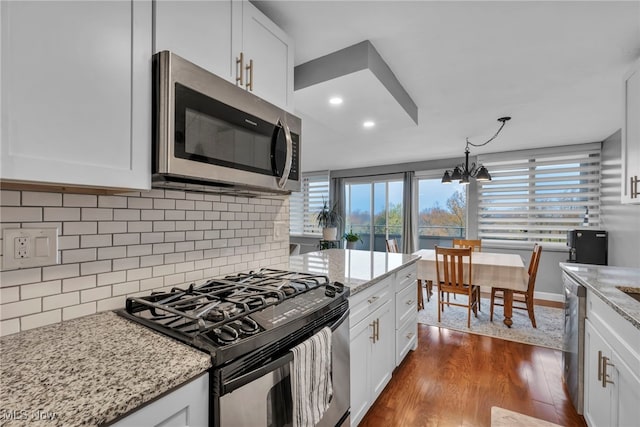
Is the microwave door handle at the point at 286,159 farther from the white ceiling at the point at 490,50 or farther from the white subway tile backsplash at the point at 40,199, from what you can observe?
the white subway tile backsplash at the point at 40,199

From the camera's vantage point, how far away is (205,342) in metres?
0.79

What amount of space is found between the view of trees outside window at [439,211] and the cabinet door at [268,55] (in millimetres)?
4590

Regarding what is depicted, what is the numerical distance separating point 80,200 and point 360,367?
152cm

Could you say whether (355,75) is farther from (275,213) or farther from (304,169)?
(304,169)

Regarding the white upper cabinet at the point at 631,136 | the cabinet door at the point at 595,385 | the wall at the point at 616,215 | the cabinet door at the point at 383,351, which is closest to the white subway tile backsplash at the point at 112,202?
the cabinet door at the point at 383,351

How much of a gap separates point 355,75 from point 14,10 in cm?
157

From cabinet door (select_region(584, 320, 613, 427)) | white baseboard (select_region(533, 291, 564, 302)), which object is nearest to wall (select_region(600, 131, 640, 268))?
white baseboard (select_region(533, 291, 564, 302))

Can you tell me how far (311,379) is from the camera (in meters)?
1.05

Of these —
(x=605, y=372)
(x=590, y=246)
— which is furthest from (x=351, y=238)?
(x=605, y=372)

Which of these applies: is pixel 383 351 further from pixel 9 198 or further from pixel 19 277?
pixel 9 198

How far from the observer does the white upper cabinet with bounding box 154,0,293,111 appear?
3.33 ft

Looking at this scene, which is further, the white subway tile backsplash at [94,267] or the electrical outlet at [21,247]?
the white subway tile backsplash at [94,267]

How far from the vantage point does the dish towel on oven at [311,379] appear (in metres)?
0.98

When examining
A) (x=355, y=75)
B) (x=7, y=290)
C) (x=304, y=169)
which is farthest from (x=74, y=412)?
(x=304, y=169)
